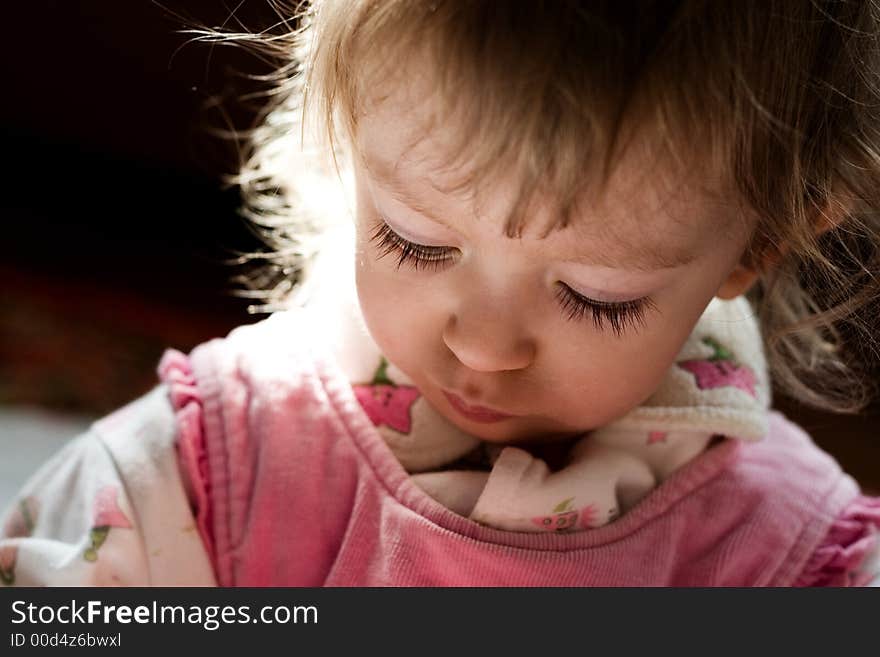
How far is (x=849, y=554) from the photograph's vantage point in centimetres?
84

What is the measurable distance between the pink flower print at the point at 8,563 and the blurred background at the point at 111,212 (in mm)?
449

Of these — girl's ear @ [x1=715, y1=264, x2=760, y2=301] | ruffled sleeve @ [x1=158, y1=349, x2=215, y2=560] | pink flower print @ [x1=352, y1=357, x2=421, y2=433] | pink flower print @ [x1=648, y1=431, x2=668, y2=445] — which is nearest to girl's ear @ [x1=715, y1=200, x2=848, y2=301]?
girl's ear @ [x1=715, y1=264, x2=760, y2=301]

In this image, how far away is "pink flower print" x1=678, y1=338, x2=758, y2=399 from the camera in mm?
845

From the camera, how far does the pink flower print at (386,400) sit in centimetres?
82

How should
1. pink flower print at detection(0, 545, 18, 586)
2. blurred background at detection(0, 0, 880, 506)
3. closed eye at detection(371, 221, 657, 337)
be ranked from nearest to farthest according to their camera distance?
closed eye at detection(371, 221, 657, 337)
pink flower print at detection(0, 545, 18, 586)
blurred background at detection(0, 0, 880, 506)

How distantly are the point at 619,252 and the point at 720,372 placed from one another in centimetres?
26

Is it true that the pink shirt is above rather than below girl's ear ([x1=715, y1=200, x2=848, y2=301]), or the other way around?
below

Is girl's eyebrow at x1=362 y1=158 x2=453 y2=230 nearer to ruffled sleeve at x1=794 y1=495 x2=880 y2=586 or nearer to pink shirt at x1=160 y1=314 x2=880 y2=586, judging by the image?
pink shirt at x1=160 y1=314 x2=880 y2=586

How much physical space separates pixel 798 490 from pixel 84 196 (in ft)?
3.40

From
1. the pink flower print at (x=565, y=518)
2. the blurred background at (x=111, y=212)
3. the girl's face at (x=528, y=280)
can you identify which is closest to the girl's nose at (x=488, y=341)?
the girl's face at (x=528, y=280)

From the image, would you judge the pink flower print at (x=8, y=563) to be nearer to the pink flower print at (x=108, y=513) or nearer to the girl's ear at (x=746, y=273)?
the pink flower print at (x=108, y=513)

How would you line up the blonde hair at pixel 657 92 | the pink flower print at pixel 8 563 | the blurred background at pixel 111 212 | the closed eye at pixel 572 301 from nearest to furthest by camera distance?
the blonde hair at pixel 657 92
the closed eye at pixel 572 301
the pink flower print at pixel 8 563
the blurred background at pixel 111 212

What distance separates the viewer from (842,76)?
0.65 metres

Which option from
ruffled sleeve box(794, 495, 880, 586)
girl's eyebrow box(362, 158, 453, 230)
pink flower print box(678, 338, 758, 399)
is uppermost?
girl's eyebrow box(362, 158, 453, 230)
